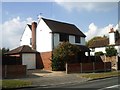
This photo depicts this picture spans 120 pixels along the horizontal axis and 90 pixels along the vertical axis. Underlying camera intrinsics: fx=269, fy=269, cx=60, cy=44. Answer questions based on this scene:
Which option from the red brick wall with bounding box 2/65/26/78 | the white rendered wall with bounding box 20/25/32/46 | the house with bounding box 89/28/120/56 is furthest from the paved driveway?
the house with bounding box 89/28/120/56

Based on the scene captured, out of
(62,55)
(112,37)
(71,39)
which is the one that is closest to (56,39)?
(71,39)

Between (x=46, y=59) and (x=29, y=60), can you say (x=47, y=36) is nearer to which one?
(x=46, y=59)

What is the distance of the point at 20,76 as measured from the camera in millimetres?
29938

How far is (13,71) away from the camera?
29.7m

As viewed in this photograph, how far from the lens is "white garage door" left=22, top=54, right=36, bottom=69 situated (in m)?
41.5

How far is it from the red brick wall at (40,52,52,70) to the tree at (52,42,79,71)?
7.71 feet

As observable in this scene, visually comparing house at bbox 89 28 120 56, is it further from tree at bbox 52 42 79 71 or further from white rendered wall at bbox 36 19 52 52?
tree at bbox 52 42 79 71

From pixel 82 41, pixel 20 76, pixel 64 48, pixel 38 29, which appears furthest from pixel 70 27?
pixel 20 76

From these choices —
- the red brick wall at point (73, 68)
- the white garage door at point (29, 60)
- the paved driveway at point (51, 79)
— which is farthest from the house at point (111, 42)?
the paved driveway at point (51, 79)

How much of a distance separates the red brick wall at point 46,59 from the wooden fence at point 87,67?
20.4 feet

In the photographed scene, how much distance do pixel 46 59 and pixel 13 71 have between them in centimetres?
1374

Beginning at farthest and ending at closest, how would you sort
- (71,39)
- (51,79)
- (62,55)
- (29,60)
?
(71,39)
(29,60)
(62,55)
(51,79)

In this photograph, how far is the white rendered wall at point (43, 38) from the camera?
4273 centimetres

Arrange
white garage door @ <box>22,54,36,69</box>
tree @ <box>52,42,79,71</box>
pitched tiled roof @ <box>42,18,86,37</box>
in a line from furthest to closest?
1. pitched tiled roof @ <box>42,18,86,37</box>
2. white garage door @ <box>22,54,36,69</box>
3. tree @ <box>52,42,79,71</box>
